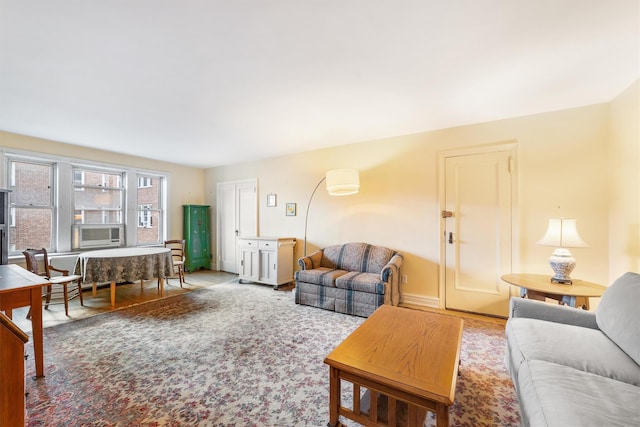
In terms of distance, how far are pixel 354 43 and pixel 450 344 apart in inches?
83.2

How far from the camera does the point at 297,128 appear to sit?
3520 mm

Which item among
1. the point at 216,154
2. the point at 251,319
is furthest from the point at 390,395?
the point at 216,154

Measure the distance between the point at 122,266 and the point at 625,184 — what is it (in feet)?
18.4

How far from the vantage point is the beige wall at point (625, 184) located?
2.25 m

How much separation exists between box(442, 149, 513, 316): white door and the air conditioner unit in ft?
18.5

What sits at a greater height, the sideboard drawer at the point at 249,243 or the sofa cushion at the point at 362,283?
the sideboard drawer at the point at 249,243

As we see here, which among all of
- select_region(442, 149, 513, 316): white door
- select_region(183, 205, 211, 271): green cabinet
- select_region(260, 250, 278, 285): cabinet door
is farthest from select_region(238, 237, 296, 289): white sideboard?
select_region(442, 149, 513, 316): white door

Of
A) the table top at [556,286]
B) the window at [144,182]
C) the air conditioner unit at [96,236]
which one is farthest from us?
the window at [144,182]

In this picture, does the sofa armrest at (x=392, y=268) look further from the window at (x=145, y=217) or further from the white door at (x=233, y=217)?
the window at (x=145, y=217)

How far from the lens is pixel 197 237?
5.83 m

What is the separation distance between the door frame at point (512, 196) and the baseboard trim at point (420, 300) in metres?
0.06

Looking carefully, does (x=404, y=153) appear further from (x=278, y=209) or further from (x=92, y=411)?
(x=92, y=411)

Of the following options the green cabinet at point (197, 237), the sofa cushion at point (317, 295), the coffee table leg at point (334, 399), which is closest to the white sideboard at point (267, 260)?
the sofa cushion at point (317, 295)

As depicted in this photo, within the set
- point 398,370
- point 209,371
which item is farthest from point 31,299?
point 398,370
